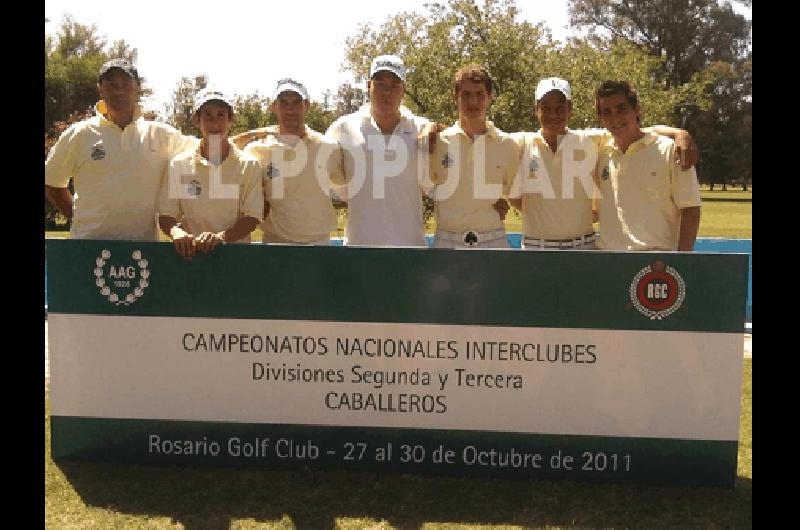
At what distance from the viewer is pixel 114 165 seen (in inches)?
188

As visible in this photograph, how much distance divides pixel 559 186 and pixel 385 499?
2.09 meters

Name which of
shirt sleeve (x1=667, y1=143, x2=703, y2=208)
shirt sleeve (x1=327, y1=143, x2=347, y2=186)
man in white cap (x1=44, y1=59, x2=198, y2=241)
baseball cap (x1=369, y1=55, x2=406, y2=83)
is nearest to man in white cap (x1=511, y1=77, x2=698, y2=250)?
shirt sleeve (x1=667, y1=143, x2=703, y2=208)

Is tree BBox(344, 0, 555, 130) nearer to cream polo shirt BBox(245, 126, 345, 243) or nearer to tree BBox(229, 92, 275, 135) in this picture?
tree BBox(229, 92, 275, 135)

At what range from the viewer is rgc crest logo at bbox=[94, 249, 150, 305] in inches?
181

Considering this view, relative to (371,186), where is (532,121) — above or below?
above

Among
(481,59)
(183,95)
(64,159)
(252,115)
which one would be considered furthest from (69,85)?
(64,159)

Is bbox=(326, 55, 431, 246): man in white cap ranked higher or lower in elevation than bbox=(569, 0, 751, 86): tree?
lower

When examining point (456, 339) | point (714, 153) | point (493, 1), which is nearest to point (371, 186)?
point (456, 339)

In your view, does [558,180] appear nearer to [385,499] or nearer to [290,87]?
[290,87]

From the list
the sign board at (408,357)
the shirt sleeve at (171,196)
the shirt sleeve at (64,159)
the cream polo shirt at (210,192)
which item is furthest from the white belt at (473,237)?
the shirt sleeve at (64,159)

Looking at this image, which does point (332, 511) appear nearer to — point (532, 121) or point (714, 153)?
point (532, 121)

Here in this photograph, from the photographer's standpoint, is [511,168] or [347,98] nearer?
[511,168]

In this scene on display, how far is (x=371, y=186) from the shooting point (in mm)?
5043

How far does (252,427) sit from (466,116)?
7.31ft
